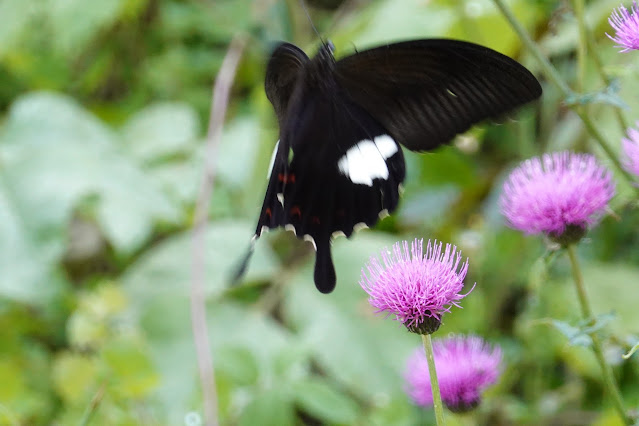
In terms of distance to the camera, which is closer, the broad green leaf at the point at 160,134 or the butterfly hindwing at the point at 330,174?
the butterfly hindwing at the point at 330,174

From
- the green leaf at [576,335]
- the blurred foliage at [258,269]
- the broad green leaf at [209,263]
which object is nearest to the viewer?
the green leaf at [576,335]

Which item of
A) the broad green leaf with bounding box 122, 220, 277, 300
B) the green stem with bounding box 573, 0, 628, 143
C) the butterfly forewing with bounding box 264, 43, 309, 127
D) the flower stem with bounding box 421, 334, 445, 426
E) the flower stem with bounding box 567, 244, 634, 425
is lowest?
the flower stem with bounding box 421, 334, 445, 426

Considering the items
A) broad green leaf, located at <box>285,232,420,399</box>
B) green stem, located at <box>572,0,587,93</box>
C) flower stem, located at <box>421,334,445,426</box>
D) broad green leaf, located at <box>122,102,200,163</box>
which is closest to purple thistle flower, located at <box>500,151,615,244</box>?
green stem, located at <box>572,0,587,93</box>

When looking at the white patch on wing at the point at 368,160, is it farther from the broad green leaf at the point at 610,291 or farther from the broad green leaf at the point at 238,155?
the broad green leaf at the point at 238,155

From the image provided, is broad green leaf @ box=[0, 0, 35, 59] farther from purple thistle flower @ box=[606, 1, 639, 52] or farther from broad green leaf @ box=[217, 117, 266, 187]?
purple thistle flower @ box=[606, 1, 639, 52]

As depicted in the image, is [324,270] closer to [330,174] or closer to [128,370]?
[330,174]

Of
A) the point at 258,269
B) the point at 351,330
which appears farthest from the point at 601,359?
the point at 258,269

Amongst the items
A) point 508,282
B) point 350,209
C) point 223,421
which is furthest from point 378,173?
point 508,282

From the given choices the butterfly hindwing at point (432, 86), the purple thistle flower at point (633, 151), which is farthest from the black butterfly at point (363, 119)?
the purple thistle flower at point (633, 151)

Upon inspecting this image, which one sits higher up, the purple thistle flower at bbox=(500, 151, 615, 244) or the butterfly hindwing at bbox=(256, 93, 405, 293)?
the butterfly hindwing at bbox=(256, 93, 405, 293)
